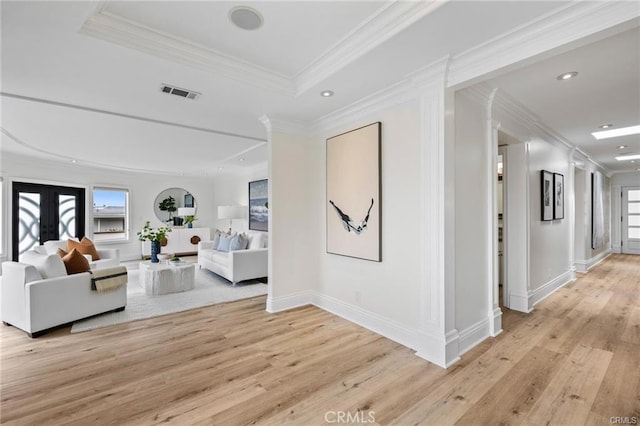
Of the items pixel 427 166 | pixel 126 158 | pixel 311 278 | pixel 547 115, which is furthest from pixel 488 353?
pixel 126 158

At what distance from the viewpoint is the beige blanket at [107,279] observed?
134 inches

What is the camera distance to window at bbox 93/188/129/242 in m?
7.72

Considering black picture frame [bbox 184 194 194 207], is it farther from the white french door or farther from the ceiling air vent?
the white french door

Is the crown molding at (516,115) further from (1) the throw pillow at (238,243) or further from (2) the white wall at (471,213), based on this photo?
(1) the throw pillow at (238,243)

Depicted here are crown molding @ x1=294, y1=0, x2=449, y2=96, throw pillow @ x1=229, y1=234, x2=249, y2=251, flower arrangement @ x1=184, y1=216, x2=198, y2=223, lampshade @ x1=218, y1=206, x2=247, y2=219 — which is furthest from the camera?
flower arrangement @ x1=184, y1=216, x2=198, y2=223

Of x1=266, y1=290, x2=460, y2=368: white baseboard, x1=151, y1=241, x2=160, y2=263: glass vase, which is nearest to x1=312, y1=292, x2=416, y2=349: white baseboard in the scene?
x1=266, y1=290, x2=460, y2=368: white baseboard

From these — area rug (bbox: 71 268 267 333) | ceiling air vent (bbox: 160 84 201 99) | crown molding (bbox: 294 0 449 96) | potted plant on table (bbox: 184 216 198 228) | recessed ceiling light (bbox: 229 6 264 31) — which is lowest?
area rug (bbox: 71 268 267 333)

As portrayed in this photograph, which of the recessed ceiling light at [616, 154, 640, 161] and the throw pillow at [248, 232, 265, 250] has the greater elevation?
the recessed ceiling light at [616, 154, 640, 161]

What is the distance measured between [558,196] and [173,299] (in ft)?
20.2

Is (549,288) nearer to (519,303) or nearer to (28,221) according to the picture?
(519,303)

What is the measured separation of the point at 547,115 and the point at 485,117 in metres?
1.31

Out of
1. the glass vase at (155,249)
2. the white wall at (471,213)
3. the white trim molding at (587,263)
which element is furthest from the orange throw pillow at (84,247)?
the white trim molding at (587,263)

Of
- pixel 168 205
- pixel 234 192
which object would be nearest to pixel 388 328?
pixel 234 192

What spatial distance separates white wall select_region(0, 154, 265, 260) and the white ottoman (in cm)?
346
